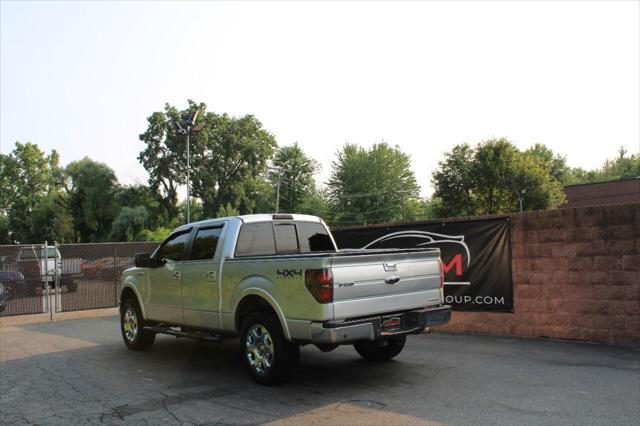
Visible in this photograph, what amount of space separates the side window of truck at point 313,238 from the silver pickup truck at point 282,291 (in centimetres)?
2

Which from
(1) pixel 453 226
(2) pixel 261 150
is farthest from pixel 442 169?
(1) pixel 453 226

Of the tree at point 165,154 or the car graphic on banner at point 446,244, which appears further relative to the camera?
the tree at point 165,154

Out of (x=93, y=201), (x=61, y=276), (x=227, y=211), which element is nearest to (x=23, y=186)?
(x=93, y=201)

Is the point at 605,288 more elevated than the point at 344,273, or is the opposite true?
the point at 344,273

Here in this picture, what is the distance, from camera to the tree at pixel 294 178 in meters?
70.8

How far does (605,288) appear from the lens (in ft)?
28.6

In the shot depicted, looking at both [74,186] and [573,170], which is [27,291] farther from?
[573,170]

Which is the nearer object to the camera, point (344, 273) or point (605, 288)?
point (344, 273)

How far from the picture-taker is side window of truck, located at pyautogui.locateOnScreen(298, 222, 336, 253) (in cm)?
830

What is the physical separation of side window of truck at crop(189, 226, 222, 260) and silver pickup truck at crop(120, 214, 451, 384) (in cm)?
2

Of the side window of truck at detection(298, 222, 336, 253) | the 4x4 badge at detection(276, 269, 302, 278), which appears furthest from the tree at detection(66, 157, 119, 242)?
the 4x4 badge at detection(276, 269, 302, 278)

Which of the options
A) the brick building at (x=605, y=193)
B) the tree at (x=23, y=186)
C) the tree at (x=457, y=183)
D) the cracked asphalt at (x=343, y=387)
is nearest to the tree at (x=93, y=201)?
the tree at (x=23, y=186)

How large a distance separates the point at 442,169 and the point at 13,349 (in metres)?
49.7

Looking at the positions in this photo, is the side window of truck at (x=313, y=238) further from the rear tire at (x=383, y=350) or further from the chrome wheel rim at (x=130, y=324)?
the chrome wheel rim at (x=130, y=324)
